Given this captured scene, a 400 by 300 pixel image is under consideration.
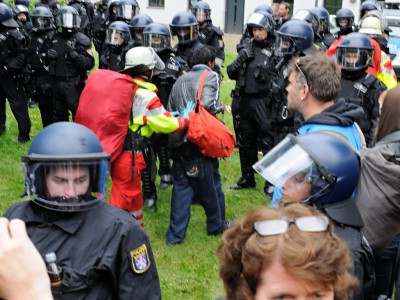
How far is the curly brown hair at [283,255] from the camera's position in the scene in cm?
178

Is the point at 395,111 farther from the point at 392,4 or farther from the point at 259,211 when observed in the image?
the point at 392,4

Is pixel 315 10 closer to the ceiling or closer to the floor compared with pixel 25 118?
closer to the ceiling

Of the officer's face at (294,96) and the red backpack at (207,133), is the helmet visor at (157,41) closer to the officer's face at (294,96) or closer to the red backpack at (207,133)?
the red backpack at (207,133)

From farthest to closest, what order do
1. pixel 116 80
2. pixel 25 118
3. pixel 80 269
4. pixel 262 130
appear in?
pixel 25 118, pixel 262 130, pixel 116 80, pixel 80 269

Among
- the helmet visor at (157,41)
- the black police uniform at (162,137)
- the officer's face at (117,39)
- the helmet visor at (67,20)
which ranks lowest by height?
the black police uniform at (162,137)

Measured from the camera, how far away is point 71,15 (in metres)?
8.49

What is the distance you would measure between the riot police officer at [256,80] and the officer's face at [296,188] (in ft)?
13.8

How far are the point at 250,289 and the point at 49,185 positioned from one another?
1182 mm

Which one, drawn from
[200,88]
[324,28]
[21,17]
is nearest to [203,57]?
[200,88]

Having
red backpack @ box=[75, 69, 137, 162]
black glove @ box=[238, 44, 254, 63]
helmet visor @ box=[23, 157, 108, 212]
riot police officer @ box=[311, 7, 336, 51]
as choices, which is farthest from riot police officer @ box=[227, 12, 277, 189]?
helmet visor @ box=[23, 157, 108, 212]

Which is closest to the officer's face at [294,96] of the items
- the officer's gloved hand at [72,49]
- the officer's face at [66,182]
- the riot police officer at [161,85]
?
the officer's face at [66,182]

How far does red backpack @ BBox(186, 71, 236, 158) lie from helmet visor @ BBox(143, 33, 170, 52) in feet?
5.71

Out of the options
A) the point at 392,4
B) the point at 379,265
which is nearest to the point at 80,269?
the point at 379,265

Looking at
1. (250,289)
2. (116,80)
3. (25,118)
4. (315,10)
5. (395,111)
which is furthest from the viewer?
(315,10)
